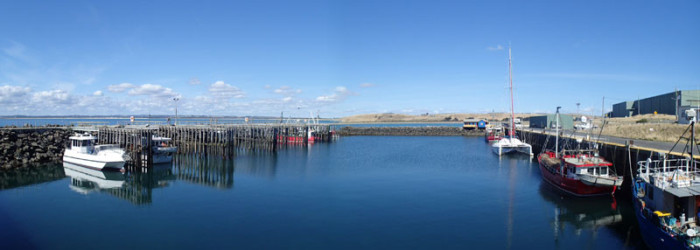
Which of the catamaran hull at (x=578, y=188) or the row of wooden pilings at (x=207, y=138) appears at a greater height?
the row of wooden pilings at (x=207, y=138)

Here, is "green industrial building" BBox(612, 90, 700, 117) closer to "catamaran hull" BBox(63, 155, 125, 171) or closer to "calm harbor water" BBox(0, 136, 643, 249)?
"calm harbor water" BBox(0, 136, 643, 249)

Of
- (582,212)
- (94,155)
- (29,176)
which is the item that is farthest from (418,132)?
(29,176)

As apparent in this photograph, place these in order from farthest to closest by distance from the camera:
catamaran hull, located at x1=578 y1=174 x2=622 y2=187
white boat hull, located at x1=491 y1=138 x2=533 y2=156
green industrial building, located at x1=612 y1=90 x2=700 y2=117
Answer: green industrial building, located at x1=612 y1=90 x2=700 y2=117 < white boat hull, located at x1=491 y1=138 x2=533 y2=156 < catamaran hull, located at x1=578 y1=174 x2=622 y2=187

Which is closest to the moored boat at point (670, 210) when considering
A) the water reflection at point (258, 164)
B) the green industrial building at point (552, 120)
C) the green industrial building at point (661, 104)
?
the water reflection at point (258, 164)

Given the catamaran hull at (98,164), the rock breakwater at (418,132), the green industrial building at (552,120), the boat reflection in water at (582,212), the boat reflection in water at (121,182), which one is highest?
the green industrial building at (552,120)

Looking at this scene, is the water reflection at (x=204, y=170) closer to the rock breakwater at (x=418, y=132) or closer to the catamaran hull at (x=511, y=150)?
the catamaran hull at (x=511, y=150)

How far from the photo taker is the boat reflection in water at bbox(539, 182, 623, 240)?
77.6 feet

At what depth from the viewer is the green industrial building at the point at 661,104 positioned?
2360 inches

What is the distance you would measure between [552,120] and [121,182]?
221 feet

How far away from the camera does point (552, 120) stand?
2842 inches

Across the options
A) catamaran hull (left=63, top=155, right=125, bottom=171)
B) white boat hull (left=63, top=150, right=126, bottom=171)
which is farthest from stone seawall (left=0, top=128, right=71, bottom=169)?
catamaran hull (left=63, top=155, right=125, bottom=171)

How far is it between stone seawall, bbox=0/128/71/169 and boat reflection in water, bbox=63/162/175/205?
4874 mm

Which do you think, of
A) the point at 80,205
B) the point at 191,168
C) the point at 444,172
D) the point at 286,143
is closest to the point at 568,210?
the point at 444,172

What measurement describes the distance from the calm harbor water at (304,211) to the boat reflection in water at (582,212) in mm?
69
